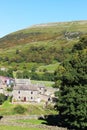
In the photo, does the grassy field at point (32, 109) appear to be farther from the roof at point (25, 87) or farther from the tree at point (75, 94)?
the tree at point (75, 94)

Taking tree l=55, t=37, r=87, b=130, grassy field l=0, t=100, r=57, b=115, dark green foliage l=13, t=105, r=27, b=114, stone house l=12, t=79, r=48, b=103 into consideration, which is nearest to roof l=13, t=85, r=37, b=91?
stone house l=12, t=79, r=48, b=103

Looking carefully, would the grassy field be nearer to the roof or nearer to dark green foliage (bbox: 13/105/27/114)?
dark green foliage (bbox: 13/105/27/114)

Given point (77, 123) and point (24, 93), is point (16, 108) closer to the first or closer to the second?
point (24, 93)

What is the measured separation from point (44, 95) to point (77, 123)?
4798cm

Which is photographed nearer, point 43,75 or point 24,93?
point 24,93

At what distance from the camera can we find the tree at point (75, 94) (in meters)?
54.3

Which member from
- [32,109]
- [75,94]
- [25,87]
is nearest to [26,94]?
[25,87]

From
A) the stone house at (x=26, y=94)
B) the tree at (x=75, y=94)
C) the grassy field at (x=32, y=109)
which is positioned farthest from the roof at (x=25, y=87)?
the tree at (x=75, y=94)

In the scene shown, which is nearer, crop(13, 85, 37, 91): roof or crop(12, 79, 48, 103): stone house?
crop(12, 79, 48, 103): stone house

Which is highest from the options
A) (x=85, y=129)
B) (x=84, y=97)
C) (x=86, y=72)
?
(x=86, y=72)

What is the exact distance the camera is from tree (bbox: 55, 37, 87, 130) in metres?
54.3

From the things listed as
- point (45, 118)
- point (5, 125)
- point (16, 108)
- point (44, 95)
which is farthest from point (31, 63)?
point (5, 125)

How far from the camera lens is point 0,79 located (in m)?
123

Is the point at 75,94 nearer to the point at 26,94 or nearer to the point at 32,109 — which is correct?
the point at 32,109
